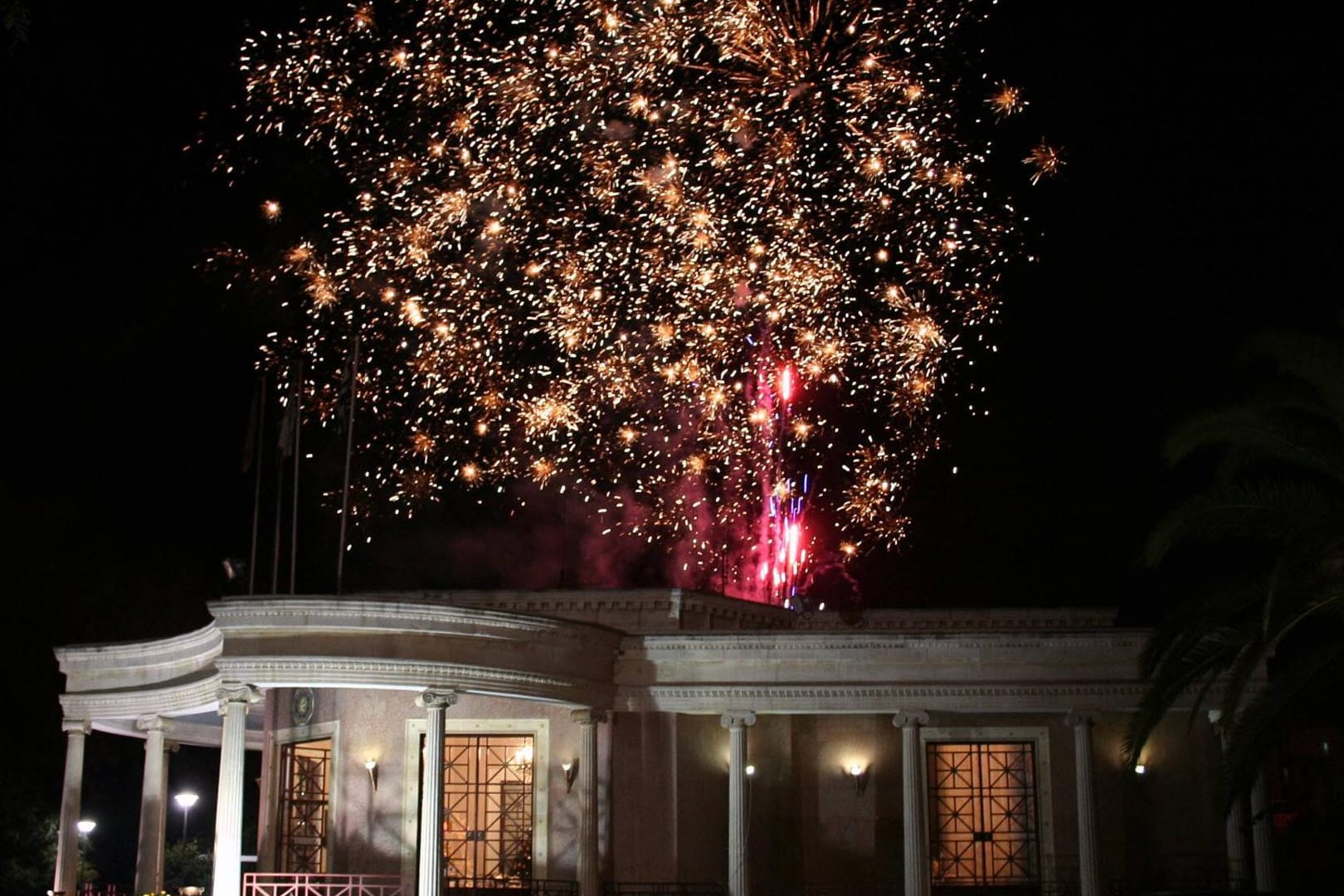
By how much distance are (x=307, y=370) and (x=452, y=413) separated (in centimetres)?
305

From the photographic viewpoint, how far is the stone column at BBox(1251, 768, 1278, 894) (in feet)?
85.4

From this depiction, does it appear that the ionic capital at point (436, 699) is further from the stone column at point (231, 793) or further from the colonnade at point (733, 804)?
the stone column at point (231, 793)

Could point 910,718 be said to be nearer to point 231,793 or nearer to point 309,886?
A: point 309,886

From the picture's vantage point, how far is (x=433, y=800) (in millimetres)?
24672

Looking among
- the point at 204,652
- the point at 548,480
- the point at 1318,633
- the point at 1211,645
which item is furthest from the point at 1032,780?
the point at 1318,633

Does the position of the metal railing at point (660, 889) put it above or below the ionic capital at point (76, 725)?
below

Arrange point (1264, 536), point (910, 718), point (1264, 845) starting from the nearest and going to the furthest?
point (1264, 536) → point (1264, 845) → point (910, 718)

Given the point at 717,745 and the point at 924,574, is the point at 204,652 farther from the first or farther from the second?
the point at 924,574

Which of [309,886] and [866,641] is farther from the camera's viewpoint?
[866,641]

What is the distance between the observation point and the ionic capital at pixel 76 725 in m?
30.3

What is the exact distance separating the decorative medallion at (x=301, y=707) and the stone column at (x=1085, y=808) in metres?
11.7

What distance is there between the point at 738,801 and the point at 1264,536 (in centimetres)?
948

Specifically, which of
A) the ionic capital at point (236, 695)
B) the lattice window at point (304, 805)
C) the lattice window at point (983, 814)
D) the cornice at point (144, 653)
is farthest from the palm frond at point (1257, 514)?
the lattice window at point (304, 805)

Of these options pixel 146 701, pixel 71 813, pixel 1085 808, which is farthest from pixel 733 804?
pixel 71 813
